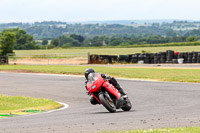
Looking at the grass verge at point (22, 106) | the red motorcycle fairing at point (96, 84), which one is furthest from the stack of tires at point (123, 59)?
the red motorcycle fairing at point (96, 84)

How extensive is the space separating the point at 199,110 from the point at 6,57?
147 ft

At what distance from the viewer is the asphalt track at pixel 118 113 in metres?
10.4

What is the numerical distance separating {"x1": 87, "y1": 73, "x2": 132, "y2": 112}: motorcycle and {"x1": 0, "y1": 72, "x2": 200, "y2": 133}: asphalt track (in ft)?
1.05

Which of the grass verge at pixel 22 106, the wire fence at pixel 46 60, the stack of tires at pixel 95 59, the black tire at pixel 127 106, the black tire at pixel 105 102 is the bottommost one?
the wire fence at pixel 46 60

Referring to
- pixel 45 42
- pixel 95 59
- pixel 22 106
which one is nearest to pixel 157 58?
pixel 95 59

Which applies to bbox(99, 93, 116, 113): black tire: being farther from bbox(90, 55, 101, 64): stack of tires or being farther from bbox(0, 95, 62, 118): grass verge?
bbox(90, 55, 101, 64): stack of tires

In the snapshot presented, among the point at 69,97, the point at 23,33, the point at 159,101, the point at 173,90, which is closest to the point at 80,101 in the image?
the point at 69,97

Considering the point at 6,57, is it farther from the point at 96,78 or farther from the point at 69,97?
the point at 96,78

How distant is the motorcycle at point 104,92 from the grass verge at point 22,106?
107 inches

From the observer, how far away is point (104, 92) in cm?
1364

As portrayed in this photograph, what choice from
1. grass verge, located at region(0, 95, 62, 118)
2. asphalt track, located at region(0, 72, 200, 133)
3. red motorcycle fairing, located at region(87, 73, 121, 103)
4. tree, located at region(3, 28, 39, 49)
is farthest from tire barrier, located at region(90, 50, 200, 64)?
tree, located at region(3, 28, 39, 49)

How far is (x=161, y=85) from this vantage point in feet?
79.1

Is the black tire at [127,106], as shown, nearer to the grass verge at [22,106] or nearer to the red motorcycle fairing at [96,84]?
the red motorcycle fairing at [96,84]

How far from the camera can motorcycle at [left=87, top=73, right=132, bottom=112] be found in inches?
530
